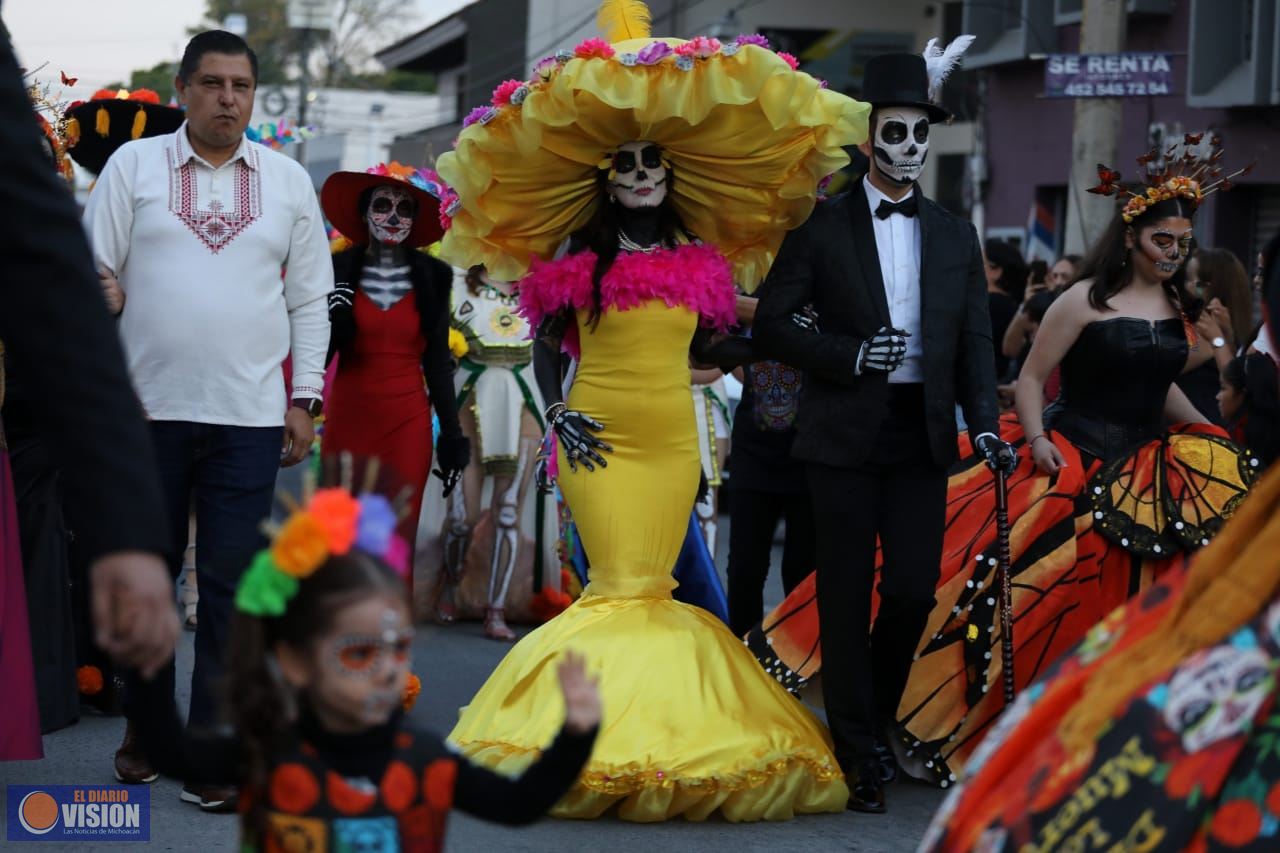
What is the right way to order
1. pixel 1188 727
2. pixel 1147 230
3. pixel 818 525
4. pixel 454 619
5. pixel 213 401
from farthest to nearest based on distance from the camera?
1. pixel 454 619
2. pixel 1147 230
3. pixel 818 525
4. pixel 213 401
5. pixel 1188 727

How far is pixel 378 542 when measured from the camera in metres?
3.18

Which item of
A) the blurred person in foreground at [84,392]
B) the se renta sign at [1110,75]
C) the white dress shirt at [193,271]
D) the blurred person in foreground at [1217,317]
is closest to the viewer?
the blurred person in foreground at [84,392]

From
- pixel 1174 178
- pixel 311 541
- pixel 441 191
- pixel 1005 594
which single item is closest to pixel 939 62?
pixel 1174 178

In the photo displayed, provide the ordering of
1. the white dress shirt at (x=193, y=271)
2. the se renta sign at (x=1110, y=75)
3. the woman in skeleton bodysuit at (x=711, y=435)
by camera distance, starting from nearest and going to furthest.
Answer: the white dress shirt at (x=193, y=271)
the woman in skeleton bodysuit at (x=711, y=435)
the se renta sign at (x=1110, y=75)

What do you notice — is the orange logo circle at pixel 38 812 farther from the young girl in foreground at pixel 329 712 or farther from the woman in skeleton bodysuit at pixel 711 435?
the woman in skeleton bodysuit at pixel 711 435

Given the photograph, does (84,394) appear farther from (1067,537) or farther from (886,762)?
(1067,537)

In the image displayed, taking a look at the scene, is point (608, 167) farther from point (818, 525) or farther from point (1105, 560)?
point (1105, 560)

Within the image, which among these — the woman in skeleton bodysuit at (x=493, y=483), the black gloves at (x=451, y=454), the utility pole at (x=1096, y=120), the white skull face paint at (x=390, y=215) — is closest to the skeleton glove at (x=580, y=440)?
the black gloves at (x=451, y=454)

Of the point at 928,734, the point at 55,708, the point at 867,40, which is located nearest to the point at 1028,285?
the point at 928,734

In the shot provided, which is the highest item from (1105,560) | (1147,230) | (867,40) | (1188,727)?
(867,40)

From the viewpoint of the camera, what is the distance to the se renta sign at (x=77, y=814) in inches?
222

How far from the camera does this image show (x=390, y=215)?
809 centimetres

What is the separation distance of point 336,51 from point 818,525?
6092 centimetres

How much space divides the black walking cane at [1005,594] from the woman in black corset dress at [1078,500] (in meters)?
0.15
